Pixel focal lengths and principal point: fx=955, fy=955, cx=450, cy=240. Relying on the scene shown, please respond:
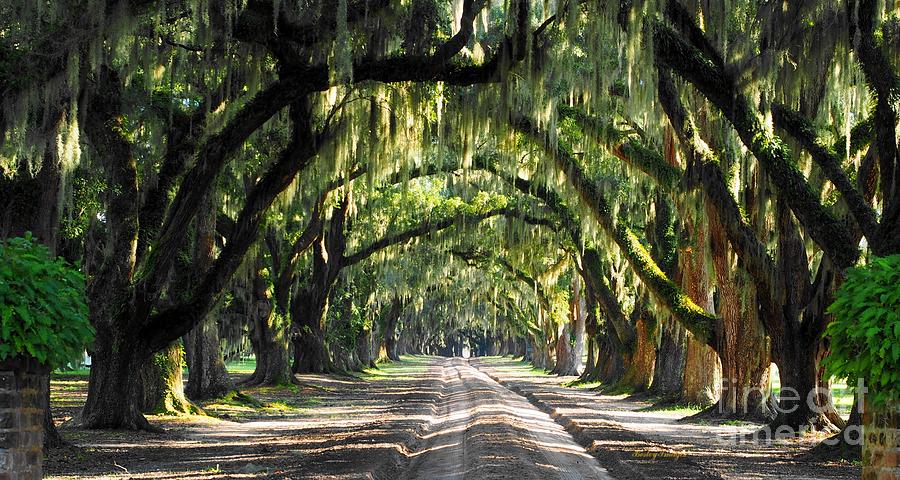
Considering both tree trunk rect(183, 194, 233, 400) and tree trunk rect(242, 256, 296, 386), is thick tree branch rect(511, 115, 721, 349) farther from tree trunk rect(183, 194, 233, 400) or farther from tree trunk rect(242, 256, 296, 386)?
tree trunk rect(242, 256, 296, 386)

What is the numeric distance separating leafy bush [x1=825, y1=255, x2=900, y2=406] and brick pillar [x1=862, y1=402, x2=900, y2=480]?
0.44ft

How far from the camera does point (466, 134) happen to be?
14.1 m

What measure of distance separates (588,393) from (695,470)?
61.4ft

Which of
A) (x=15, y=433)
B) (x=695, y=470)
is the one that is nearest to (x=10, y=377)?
(x=15, y=433)

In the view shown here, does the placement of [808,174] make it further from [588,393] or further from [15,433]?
[588,393]

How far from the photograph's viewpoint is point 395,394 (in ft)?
89.8

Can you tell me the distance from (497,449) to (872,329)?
644 centimetres

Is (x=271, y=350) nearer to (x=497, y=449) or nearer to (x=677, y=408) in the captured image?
(x=677, y=408)

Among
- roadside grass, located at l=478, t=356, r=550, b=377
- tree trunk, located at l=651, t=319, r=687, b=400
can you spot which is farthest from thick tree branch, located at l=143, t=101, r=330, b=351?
roadside grass, located at l=478, t=356, r=550, b=377

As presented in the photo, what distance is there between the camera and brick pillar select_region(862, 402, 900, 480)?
22.1 feet

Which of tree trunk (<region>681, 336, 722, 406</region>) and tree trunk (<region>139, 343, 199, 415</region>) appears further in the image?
tree trunk (<region>681, 336, 722, 406</region>)

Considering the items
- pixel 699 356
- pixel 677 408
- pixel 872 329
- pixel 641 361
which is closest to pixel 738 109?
pixel 872 329

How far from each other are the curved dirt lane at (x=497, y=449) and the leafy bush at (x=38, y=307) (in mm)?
4649

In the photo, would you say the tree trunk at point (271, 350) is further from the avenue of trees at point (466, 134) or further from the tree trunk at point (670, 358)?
the tree trunk at point (670, 358)
